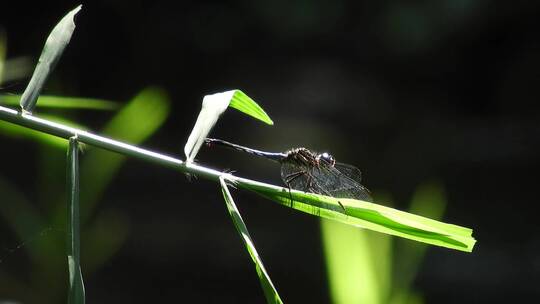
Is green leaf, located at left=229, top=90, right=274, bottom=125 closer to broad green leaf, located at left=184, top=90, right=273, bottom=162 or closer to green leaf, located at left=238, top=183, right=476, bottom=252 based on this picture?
broad green leaf, located at left=184, top=90, right=273, bottom=162

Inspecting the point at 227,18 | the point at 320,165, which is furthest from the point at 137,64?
the point at 320,165

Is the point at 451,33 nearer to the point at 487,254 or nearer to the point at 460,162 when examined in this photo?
the point at 460,162

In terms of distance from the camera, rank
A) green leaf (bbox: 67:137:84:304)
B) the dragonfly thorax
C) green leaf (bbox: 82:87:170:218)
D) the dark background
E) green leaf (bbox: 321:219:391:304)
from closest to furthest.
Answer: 1. green leaf (bbox: 67:137:84:304)
2. green leaf (bbox: 321:219:391:304)
3. the dragonfly thorax
4. green leaf (bbox: 82:87:170:218)
5. the dark background

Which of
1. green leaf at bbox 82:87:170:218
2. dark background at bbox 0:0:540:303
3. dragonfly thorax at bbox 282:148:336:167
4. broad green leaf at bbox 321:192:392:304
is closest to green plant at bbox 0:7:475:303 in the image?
broad green leaf at bbox 321:192:392:304

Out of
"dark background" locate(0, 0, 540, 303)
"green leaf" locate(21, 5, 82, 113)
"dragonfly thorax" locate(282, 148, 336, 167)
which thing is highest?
"dark background" locate(0, 0, 540, 303)

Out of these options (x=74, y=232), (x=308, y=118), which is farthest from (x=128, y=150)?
(x=308, y=118)
